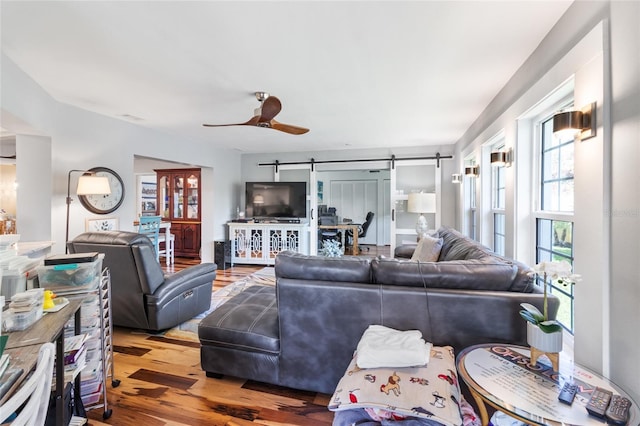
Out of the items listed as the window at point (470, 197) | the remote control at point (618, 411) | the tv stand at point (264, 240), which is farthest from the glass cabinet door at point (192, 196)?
the remote control at point (618, 411)

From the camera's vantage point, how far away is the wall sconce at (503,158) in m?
2.57

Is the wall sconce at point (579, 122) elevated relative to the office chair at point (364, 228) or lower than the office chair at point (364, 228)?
elevated

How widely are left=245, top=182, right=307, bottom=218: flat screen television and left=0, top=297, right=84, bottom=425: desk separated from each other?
4719mm

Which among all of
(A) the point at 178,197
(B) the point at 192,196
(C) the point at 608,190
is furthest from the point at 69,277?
(A) the point at 178,197

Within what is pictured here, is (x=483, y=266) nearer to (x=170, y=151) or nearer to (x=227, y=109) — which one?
(x=227, y=109)

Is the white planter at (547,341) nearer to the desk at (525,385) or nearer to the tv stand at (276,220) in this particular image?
the desk at (525,385)

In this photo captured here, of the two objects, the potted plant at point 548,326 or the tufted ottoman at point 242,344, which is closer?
the potted plant at point 548,326

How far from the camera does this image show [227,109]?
3512 mm

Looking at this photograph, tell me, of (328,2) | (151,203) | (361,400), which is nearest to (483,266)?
(361,400)

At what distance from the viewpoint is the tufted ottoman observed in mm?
1916

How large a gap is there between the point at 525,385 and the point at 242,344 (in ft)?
5.12

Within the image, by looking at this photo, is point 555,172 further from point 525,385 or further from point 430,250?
point 525,385

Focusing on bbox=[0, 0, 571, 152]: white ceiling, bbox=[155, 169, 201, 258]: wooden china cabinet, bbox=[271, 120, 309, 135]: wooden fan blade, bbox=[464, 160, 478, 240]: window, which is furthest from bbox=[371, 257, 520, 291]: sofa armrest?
bbox=[155, 169, 201, 258]: wooden china cabinet

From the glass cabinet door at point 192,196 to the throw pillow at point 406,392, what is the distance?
6.14 meters
